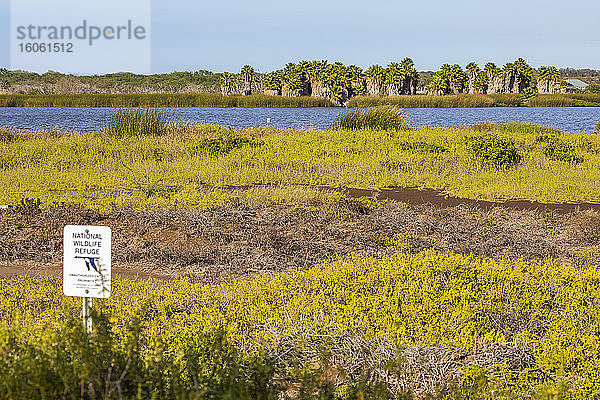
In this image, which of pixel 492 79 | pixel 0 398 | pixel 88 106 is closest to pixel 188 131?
pixel 0 398

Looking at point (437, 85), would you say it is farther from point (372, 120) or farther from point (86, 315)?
point (86, 315)

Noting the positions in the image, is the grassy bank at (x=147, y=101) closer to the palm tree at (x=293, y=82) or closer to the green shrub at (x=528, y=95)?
the palm tree at (x=293, y=82)

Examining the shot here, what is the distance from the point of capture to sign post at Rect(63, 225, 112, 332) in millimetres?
4055

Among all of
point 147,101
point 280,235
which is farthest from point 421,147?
point 147,101

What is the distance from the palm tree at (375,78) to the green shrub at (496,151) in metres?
62.3

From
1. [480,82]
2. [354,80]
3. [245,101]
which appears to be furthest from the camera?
[480,82]

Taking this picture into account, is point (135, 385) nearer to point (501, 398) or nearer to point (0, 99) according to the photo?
point (501, 398)

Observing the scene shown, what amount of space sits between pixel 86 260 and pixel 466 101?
5917 centimetres

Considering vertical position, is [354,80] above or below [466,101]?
above

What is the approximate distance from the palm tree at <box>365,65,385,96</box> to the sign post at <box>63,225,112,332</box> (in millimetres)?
75674

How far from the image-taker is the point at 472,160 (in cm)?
1656

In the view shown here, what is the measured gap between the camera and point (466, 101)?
6012 cm

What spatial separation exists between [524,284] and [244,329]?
2762 mm

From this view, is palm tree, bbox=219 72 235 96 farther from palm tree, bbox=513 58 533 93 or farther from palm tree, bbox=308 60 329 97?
palm tree, bbox=513 58 533 93
